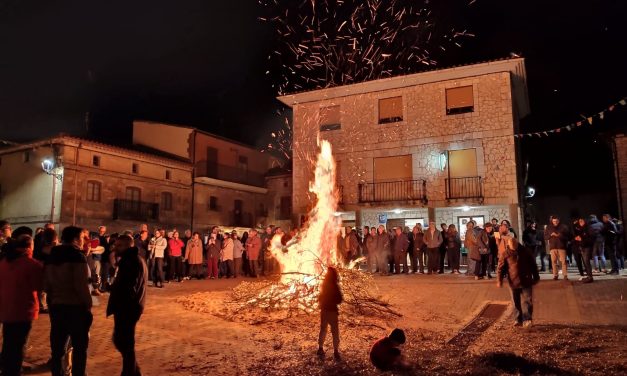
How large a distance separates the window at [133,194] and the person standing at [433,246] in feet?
63.7

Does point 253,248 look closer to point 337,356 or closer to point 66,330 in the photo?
point 337,356

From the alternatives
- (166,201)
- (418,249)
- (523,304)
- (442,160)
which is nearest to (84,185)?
(166,201)

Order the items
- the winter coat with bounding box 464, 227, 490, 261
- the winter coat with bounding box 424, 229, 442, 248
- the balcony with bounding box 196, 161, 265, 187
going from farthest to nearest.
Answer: the balcony with bounding box 196, 161, 265, 187, the winter coat with bounding box 424, 229, 442, 248, the winter coat with bounding box 464, 227, 490, 261

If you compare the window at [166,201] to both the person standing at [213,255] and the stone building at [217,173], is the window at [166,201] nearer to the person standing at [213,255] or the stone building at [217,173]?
the stone building at [217,173]

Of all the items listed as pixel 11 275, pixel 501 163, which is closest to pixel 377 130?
pixel 501 163

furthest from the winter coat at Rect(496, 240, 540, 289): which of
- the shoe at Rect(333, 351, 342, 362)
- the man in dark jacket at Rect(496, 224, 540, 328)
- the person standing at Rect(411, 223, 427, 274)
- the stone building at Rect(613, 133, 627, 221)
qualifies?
the stone building at Rect(613, 133, 627, 221)

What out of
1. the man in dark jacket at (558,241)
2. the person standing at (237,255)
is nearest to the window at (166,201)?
the person standing at (237,255)

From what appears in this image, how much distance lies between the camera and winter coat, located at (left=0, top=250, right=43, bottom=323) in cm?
513

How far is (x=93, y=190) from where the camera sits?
1049 inches

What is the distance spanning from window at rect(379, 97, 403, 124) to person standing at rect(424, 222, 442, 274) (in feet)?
28.0

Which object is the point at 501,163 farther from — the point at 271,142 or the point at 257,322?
the point at 271,142

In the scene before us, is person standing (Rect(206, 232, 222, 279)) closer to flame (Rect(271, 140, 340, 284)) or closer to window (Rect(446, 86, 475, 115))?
flame (Rect(271, 140, 340, 284))

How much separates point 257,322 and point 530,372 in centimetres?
495

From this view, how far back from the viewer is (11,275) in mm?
5246
